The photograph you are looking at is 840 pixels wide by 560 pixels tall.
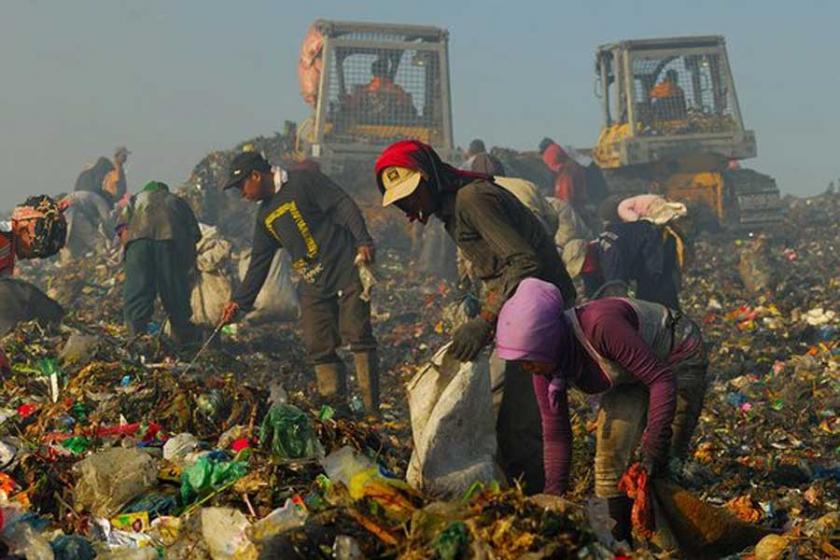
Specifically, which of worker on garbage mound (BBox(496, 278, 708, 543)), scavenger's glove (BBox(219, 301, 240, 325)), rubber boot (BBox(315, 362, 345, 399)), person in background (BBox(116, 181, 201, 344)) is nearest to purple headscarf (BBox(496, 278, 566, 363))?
worker on garbage mound (BBox(496, 278, 708, 543))

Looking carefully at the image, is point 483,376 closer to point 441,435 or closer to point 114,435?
point 441,435

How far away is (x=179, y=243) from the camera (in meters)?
10.4

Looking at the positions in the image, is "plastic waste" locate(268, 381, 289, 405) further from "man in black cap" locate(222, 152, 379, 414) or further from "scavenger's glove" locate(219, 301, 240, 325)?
"scavenger's glove" locate(219, 301, 240, 325)

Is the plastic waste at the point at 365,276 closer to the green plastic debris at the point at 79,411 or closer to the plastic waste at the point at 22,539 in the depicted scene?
the green plastic debris at the point at 79,411

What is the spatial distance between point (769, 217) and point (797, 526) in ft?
45.0

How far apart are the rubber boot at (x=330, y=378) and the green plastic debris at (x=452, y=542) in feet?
15.3

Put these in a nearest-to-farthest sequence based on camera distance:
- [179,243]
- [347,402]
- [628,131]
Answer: [347,402] → [179,243] → [628,131]

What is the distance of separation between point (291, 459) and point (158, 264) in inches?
236

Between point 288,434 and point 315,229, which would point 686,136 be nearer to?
point 315,229

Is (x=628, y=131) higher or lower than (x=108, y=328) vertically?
higher

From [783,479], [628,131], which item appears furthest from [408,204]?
[628,131]

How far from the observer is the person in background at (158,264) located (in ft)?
33.2

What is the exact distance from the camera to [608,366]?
4.21 meters

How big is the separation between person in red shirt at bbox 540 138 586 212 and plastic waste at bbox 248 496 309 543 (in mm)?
13396
